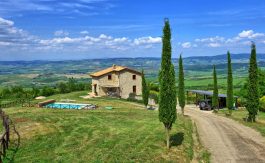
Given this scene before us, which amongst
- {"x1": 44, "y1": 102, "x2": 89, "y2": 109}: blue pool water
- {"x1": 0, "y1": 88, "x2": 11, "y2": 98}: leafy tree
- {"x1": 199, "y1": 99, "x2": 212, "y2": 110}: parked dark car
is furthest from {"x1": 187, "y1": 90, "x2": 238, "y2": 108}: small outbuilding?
{"x1": 0, "y1": 88, "x2": 11, "y2": 98}: leafy tree

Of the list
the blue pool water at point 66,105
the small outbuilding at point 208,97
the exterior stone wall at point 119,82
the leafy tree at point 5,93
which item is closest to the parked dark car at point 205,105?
the small outbuilding at point 208,97

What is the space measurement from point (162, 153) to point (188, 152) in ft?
7.39

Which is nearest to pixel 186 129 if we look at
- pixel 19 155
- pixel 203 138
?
pixel 203 138

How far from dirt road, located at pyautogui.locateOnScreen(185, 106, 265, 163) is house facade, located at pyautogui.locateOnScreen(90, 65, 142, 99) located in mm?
30544

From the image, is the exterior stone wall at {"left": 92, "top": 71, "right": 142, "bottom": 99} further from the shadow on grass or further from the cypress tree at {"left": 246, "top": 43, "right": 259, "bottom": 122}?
the shadow on grass

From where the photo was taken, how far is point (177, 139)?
29.3m

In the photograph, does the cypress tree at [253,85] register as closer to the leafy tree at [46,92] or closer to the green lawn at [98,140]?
the green lawn at [98,140]

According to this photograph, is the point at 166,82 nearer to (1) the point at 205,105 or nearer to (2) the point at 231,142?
(2) the point at 231,142

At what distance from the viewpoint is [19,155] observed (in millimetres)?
23766

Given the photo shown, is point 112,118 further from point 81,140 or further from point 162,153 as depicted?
point 162,153

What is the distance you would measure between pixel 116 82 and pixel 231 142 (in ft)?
138

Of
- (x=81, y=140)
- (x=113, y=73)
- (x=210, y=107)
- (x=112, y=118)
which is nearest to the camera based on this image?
(x=81, y=140)

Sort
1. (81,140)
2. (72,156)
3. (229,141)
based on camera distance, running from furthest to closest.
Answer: (229,141) < (81,140) < (72,156)

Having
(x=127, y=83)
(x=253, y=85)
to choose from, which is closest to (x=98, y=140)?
(x=253, y=85)
